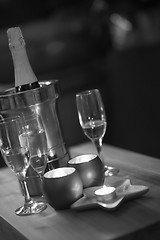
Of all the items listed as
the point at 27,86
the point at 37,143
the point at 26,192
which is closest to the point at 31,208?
the point at 26,192

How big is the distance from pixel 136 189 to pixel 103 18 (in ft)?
11.1

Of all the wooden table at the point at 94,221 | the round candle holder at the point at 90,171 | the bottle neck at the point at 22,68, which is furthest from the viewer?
the bottle neck at the point at 22,68

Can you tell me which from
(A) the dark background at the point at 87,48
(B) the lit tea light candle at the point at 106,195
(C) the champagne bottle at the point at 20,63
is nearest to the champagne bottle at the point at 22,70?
(C) the champagne bottle at the point at 20,63

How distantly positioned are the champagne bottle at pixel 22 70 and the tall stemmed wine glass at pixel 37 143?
0.21 ft

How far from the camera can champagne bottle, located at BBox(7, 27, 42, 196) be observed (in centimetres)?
112

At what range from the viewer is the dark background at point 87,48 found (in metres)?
3.13

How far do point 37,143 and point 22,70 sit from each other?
26 cm

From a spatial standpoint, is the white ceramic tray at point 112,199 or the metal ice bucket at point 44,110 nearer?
the white ceramic tray at point 112,199

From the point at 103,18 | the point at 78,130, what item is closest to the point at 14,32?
the point at 78,130

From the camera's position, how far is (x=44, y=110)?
115cm

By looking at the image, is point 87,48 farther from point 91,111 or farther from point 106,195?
point 106,195

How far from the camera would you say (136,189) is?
3.20 feet

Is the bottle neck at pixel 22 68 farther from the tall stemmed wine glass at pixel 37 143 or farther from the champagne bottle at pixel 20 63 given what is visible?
the tall stemmed wine glass at pixel 37 143

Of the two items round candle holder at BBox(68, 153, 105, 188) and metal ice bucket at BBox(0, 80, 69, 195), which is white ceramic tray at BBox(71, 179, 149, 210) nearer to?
round candle holder at BBox(68, 153, 105, 188)
